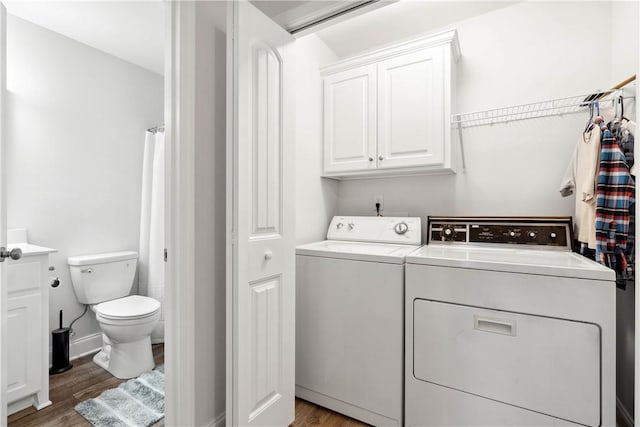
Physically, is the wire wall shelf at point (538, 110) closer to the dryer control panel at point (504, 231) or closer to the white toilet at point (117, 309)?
the dryer control panel at point (504, 231)

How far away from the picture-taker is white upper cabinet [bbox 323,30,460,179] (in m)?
1.89

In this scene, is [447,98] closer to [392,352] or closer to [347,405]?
[392,352]

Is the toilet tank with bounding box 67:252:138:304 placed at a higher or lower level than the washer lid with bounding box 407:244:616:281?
lower

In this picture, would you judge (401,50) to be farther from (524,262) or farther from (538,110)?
(524,262)

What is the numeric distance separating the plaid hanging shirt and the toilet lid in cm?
258

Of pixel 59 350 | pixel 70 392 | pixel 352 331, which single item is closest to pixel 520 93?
pixel 352 331

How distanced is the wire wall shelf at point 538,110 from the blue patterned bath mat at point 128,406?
98.8 inches

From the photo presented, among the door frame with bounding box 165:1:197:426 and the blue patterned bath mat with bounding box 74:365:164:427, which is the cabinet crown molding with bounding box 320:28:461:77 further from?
the blue patterned bath mat with bounding box 74:365:164:427

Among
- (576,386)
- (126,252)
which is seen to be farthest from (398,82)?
(126,252)

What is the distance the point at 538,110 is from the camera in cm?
187

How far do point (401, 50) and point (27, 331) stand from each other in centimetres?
273

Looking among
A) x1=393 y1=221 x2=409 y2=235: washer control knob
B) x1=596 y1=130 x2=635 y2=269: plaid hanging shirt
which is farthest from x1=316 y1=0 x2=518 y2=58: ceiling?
x1=393 y1=221 x2=409 y2=235: washer control knob

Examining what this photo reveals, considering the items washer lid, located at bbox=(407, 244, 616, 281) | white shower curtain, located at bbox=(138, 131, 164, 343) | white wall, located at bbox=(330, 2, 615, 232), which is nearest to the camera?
washer lid, located at bbox=(407, 244, 616, 281)

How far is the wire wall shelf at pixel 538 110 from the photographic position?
162cm
